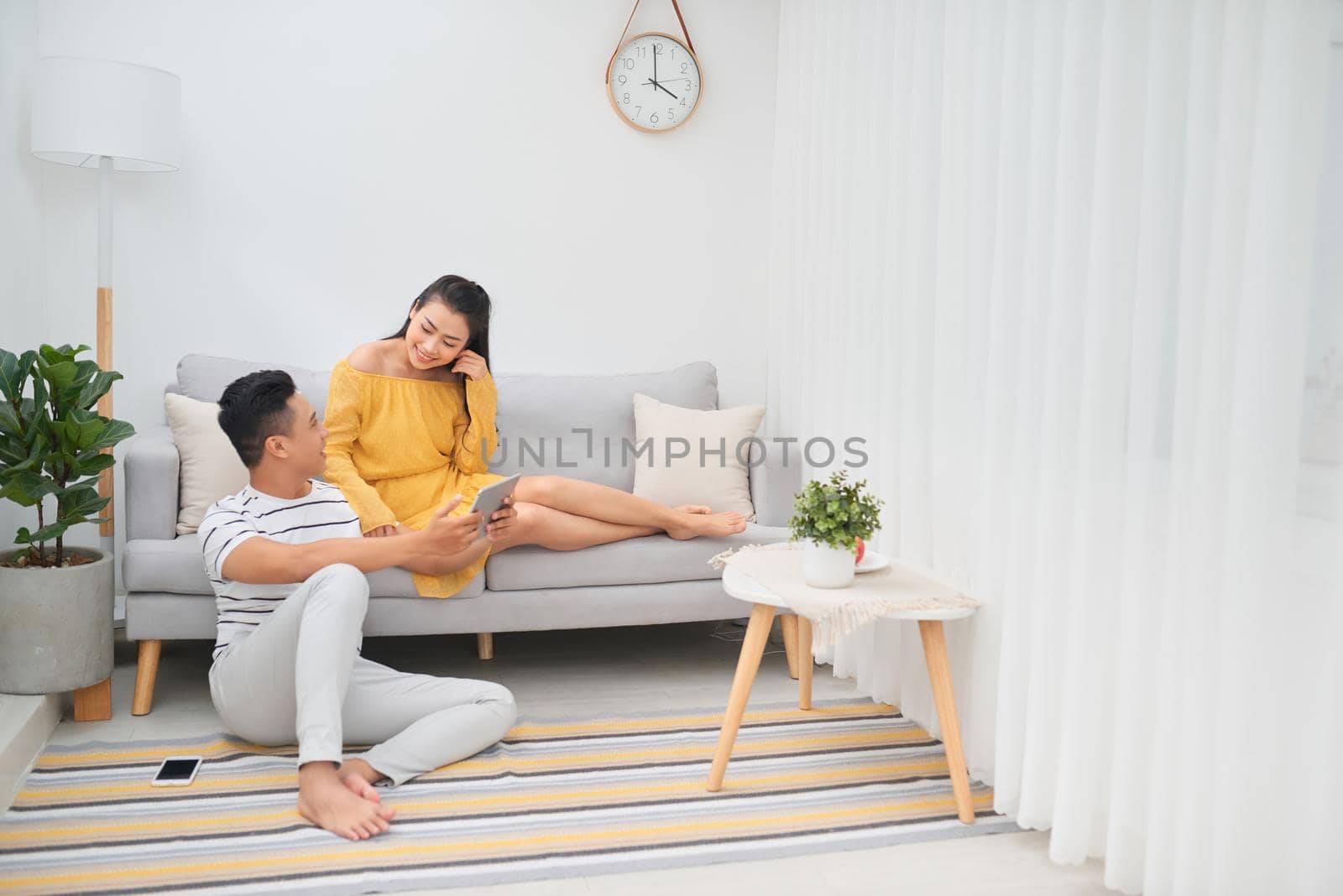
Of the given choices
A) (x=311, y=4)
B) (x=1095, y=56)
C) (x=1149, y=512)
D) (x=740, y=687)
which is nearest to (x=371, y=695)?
(x=740, y=687)

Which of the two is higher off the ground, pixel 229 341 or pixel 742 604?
pixel 229 341

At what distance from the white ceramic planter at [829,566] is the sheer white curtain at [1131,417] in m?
0.30

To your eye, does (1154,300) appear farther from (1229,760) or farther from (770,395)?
(770,395)

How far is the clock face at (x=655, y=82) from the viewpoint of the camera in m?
3.71

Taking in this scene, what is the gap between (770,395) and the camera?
3.66 m

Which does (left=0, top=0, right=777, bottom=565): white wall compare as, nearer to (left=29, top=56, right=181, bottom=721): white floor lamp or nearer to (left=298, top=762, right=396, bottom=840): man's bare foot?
(left=29, top=56, right=181, bottom=721): white floor lamp

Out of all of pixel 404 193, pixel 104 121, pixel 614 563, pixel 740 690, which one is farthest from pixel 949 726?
pixel 104 121

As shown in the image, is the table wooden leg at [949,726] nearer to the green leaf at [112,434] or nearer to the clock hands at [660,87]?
the green leaf at [112,434]

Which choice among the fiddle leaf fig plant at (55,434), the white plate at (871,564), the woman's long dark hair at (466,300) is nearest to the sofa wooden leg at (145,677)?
the fiddle leaf fig plant at (55,434)

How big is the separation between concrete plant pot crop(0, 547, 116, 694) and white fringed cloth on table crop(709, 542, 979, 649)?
5.11 ft

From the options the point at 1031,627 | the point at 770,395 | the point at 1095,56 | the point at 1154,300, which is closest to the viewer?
the point at 1154,300

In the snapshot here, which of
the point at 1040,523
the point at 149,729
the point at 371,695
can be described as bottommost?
the point at 149,729

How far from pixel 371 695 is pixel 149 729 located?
0.63 meters

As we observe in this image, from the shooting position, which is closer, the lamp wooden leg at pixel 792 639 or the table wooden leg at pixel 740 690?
the table wooden leg at pixel 740 690
